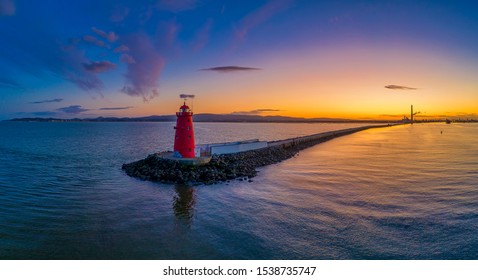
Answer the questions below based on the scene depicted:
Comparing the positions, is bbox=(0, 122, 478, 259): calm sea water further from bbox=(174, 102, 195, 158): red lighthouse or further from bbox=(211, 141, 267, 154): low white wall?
bbox=(211, 141, 267, 154): low white wall

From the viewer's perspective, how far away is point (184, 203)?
12578mm

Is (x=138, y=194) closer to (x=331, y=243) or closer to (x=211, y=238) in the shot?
(x=211, y=238)

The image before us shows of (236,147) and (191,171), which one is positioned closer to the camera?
(191,171)

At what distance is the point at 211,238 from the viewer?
8.84 meters

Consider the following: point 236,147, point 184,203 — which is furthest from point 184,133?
point 184,203

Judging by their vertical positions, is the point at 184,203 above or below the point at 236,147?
below

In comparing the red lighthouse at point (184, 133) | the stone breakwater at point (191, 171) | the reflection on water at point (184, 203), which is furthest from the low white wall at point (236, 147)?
the reflection on water at point (184, 203)

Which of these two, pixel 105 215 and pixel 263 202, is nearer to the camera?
pixel 105 215

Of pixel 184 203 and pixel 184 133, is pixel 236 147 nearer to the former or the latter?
pixel 184 133

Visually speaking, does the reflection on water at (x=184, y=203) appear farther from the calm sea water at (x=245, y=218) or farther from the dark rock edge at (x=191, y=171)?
the dark rock edge at (x=191, y=171)

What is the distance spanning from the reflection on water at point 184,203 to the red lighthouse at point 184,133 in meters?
4.42

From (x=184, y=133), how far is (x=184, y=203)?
779 cm
